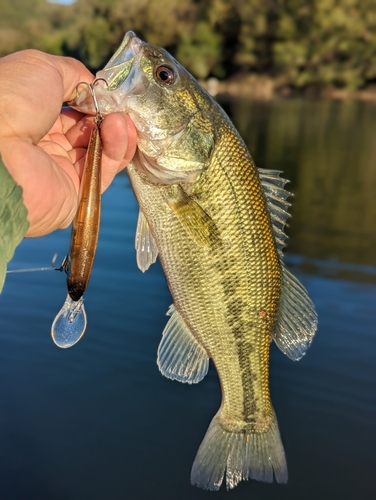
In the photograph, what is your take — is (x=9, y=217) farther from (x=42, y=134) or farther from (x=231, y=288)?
(x=231, y=288)

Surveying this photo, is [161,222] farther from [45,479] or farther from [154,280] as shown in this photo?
[154,280]

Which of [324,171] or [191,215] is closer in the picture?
[191,215]

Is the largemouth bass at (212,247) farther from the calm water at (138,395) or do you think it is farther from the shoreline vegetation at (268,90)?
the shoreline vegetation at (268,90)

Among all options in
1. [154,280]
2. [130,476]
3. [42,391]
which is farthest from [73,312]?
[154,280]

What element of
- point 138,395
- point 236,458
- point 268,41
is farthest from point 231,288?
point 268,41

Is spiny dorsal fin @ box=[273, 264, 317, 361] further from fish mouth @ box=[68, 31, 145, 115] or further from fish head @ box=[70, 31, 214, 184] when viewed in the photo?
fish mouth @ box=[68, 31, 145, 115]

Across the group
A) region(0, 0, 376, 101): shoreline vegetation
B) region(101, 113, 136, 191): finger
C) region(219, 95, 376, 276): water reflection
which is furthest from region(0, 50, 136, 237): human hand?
region(0, 0, 376, 101): shoreline vegetation
